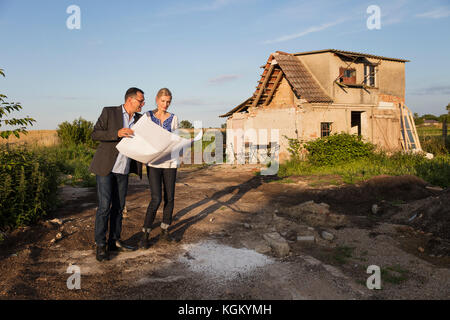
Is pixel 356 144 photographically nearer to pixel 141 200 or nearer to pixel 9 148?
pixel 141 200

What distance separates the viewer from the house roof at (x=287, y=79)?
14.1 metres

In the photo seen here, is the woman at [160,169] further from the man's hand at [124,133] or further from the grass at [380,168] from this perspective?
the grass at [380,168]

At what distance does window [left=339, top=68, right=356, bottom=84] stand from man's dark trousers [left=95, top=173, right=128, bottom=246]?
13492 mm

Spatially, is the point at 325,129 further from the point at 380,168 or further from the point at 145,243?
the point at 145,243

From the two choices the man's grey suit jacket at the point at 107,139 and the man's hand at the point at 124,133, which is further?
the man's grey suit jacket at the point at 107,139

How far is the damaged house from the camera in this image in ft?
46.7

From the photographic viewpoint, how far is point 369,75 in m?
16.2

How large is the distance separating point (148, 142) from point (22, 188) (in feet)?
8.60

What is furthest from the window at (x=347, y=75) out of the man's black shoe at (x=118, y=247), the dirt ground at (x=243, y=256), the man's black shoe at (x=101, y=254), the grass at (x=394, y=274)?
the man's black shoe at (x=101, y=254)

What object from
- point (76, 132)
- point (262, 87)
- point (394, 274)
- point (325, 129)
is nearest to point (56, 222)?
point (394, 274)

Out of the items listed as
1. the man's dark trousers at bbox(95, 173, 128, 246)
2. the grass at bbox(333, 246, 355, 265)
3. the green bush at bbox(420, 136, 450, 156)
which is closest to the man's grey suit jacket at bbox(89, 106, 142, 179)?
the man's dark trousers at bbox(95, 173, 128, 246)

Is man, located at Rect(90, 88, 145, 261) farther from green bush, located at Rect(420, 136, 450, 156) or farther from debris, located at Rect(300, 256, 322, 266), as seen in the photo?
green bush, located at Rect(420, 136, 450, 156)

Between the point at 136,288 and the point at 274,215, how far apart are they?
11.6ft

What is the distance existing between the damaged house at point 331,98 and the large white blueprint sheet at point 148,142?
1083cm
